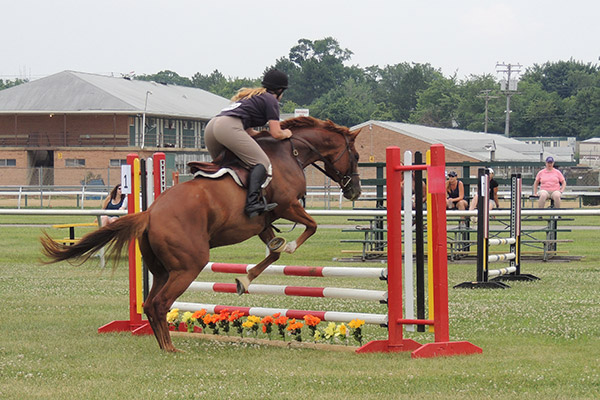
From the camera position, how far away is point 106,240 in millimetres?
8211

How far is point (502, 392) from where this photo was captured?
20.1 feet

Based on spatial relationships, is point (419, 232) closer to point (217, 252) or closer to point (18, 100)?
point (217, 252)

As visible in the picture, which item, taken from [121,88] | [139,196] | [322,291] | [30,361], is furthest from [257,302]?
[121,88]

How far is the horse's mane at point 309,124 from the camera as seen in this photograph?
352 inches

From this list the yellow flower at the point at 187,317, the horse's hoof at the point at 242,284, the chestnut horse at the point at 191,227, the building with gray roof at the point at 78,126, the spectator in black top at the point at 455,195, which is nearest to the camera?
the chestnut horse at the point at 191,227

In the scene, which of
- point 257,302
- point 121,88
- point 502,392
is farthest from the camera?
point 121,88

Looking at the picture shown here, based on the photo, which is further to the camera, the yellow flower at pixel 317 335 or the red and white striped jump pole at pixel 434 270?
the yellow flower at pixel 317 335

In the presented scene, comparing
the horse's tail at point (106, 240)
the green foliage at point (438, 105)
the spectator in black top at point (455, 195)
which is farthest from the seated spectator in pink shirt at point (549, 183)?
the green foliage at point (438, 105)

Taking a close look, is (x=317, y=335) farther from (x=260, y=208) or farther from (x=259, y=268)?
(x=260, y=208)

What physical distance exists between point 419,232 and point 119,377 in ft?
9.74

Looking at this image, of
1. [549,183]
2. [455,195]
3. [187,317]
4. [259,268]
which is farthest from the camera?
[549,183]

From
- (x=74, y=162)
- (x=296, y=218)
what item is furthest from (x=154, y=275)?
(x=74, y=162)

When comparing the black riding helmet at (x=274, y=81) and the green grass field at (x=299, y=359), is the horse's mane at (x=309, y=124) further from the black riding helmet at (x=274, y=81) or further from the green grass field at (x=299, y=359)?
the green grass field at (x=299, y=359)

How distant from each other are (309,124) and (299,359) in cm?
256
